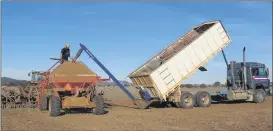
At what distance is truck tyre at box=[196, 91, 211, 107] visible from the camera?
2081 centimetres

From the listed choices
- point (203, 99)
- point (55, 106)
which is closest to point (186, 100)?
point (203, 99)

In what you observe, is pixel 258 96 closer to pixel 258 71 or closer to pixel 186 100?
pixel 258 71

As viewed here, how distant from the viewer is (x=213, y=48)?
21.1 meters

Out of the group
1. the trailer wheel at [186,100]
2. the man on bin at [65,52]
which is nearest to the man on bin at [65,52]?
the man on bin at [65,52]

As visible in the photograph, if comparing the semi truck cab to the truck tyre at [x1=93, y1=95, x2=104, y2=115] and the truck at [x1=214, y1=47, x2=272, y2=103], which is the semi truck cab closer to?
the truck at [x1=214, y1=47, x2=272, y2=103]

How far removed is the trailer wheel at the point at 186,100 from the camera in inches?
787

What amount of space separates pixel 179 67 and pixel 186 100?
1.86 metres

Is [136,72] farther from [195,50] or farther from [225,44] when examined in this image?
[225,44]

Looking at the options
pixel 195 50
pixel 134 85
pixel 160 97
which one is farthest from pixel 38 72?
pixel 195 50

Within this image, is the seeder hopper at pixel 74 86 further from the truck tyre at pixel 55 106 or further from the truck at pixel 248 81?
the truck at pixel 248 81

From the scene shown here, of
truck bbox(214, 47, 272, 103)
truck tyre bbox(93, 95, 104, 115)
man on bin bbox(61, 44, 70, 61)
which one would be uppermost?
man on bin bbox(61, 44, 70, 61)

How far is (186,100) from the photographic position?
66.2ft

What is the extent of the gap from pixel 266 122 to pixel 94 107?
7.11 meters

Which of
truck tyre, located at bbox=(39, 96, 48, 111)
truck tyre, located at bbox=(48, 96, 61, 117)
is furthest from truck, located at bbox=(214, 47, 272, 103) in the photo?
truck tyre, located at bbox=(48, 96, 61, 117)
